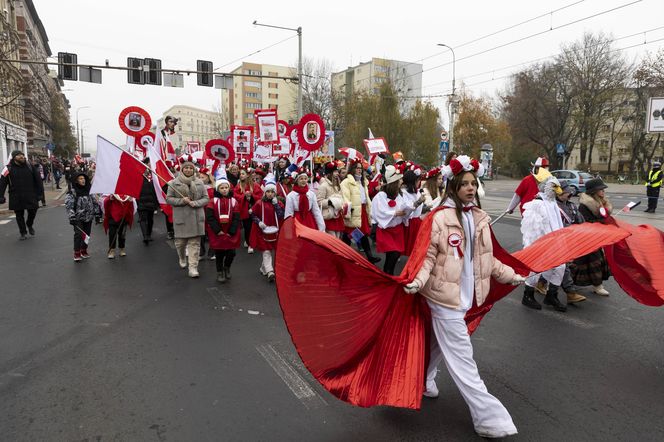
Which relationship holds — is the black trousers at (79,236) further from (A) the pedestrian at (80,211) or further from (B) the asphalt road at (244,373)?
(B) the asphalt road at (244,373)

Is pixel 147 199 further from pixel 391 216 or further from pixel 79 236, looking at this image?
pixel 391 216

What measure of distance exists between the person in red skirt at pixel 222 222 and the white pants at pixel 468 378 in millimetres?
4589

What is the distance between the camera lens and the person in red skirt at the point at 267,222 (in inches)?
291

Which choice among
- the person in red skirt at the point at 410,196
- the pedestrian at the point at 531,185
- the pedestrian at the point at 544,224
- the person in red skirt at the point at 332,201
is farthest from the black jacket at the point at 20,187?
the pedestrian at the point at 544,224

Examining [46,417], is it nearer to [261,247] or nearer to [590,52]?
[261,247]

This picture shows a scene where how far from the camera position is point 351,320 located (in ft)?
10.3

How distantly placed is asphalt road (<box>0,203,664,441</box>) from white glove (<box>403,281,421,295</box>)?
100cm

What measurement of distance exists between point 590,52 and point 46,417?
51005mm

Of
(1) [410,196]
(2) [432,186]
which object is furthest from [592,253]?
(2) [432,186]

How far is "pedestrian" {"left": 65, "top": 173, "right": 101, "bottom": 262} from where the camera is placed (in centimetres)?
875

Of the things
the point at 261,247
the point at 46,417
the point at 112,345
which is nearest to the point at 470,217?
the point at 46,417

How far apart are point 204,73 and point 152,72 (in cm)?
219

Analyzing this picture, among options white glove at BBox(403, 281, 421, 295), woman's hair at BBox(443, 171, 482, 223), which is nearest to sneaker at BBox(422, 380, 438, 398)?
white glove at BBox(403, 281, 421, 295)

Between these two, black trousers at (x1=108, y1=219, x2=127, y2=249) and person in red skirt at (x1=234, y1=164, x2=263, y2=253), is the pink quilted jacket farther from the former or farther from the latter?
black trousers at (x1=108, y1=219, x2=127, y2=249)
